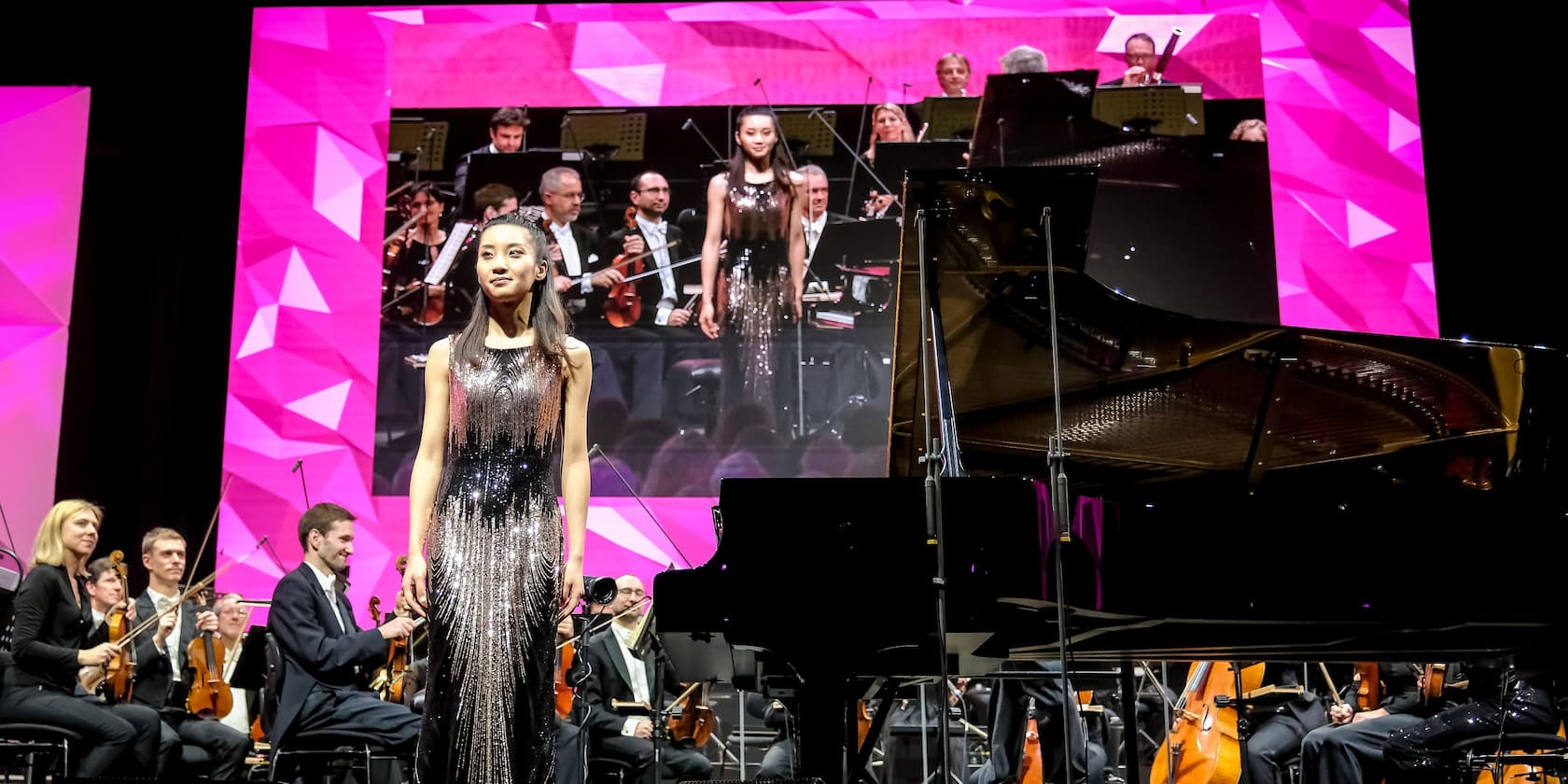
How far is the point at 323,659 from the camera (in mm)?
5078

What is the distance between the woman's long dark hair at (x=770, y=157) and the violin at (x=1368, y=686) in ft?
13.9

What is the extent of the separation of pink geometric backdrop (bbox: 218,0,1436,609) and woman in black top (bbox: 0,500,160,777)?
7.93ft

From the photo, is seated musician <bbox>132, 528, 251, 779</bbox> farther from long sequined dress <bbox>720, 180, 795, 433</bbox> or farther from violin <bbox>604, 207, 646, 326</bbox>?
long sequined dress <bbox>720, 180, 795, 433</bbox>

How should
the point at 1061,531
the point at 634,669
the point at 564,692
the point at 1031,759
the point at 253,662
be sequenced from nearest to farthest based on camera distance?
the point at 1061,531 → the point at 253,662 → the point at 564,692 → the point at 1031,759 → the point at 634,669

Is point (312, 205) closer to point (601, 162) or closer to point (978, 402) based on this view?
point (601, 162)

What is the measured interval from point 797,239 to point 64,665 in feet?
15.2

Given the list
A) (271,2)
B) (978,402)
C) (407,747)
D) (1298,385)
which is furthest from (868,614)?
(271,2)

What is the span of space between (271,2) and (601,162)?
2369 mm

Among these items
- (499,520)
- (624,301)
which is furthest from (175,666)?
(499,520)

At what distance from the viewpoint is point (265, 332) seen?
8203mm

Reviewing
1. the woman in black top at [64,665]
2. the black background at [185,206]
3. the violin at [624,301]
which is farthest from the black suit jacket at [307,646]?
the violin at [624,301]

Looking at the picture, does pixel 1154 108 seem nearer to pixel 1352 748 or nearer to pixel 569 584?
pixel 1352 748

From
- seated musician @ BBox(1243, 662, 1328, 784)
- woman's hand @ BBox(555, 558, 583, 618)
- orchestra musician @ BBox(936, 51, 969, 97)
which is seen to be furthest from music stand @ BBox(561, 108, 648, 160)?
woman's hand @ BBox(555, 558, 583, 618)

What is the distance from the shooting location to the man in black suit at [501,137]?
837 cm
